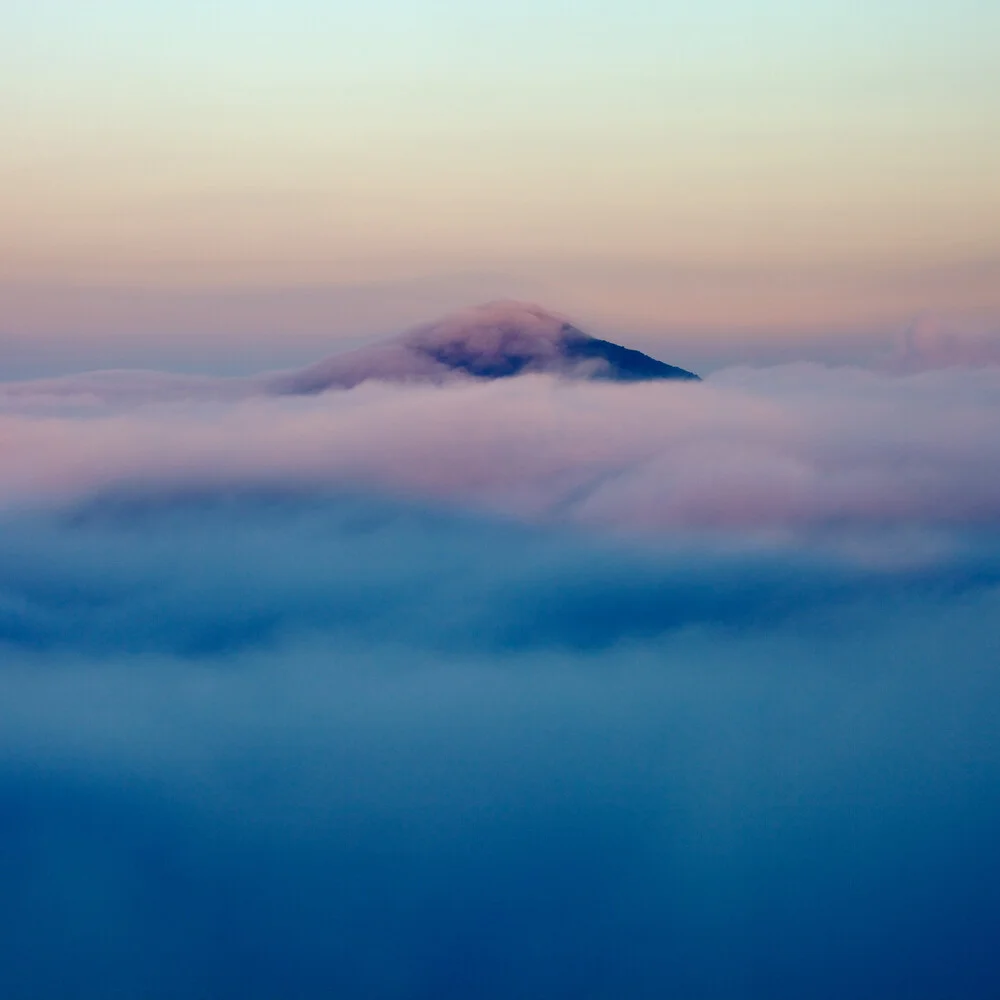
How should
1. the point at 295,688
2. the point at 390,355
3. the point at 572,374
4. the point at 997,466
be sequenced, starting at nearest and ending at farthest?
1. the point at 390,355
2. the point at 997,466
3. the point at 572,374
4. the point at 295,688

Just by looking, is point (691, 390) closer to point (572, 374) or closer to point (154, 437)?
point (572, 374)

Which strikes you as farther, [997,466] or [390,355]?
[997,466]

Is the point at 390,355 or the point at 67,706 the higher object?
the point at 390,355

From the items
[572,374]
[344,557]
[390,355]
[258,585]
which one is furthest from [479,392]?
[258,585]

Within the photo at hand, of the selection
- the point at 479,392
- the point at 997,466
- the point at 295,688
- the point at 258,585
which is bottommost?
the point at 295,688

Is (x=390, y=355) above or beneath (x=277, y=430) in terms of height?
above

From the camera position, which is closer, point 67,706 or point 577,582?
point 67,706

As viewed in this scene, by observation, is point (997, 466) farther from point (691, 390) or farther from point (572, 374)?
point (572, 374)

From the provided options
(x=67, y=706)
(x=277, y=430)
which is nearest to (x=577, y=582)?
(x=277, y=430)

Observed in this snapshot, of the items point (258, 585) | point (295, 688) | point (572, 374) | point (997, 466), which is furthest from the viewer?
point (258, 585)
